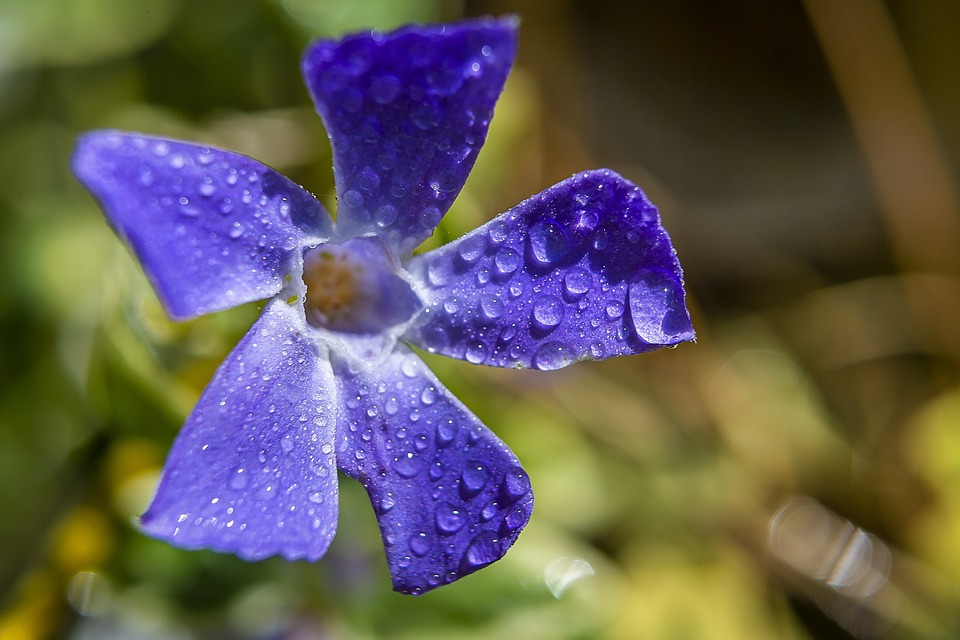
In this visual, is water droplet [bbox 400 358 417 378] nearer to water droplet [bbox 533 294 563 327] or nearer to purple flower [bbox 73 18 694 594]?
purple flower [bbox 73 18 694 594]

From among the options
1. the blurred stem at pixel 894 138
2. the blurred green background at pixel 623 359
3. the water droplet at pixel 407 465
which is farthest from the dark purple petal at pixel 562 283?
the blurred stem at pixel 894 138

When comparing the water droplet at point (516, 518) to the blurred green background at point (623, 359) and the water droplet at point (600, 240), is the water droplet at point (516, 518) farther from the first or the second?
the blurred green background at point (623, 359)

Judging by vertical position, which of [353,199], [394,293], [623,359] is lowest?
[623,359]

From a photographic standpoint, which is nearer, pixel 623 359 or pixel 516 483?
pixel 516 483

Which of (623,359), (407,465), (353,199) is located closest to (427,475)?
(407,465)

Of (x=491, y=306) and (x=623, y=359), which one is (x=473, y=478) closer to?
(x=491, y=306)

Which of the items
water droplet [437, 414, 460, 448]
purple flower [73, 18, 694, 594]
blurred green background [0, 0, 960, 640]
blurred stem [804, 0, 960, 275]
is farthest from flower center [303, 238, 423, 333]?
blurred stem [804, 0, 960, 275]
